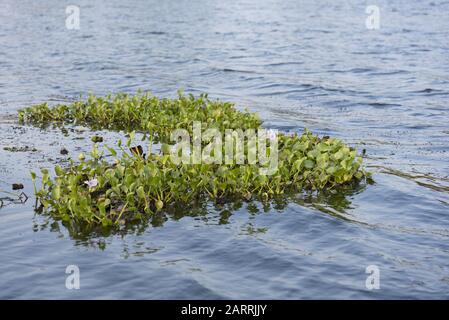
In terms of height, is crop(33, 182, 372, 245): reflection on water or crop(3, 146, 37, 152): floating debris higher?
crop(3, 146, 37, 152): floating debris

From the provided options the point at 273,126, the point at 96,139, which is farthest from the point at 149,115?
the point at 273,126

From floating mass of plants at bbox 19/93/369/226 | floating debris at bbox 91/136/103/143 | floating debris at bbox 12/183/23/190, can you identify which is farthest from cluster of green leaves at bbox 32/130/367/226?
floating debris at bbox 91/136/103/143

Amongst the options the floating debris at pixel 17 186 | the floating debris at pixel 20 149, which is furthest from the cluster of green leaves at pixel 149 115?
the floating debris at pixel 17 186

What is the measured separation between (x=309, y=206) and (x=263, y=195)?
0.63 metres

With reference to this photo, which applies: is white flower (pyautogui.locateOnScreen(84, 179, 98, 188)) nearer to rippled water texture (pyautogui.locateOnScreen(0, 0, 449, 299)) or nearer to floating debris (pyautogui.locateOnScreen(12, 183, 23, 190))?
rippled water texture (pyautogui.locateOnScreen(0, 0, 449, 299))

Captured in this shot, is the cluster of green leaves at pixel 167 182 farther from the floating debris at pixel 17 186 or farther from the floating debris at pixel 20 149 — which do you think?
the floating debris at pixel 20 149

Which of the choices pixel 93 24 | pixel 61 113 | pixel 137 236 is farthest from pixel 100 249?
pixel 93 24

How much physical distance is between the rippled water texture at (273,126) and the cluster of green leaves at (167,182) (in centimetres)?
28

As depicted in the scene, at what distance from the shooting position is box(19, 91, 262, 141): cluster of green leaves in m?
12.3

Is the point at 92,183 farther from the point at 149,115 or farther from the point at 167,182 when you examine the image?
the point at 149,115

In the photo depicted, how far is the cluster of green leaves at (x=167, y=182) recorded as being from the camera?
8.49 meters

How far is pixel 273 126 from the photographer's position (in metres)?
14.8

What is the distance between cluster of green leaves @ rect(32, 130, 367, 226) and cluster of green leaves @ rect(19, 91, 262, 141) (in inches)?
86.0

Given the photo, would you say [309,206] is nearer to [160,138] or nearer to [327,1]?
[160,138]
